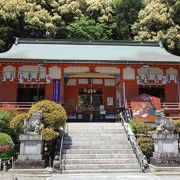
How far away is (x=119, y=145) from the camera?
14281 millimetres

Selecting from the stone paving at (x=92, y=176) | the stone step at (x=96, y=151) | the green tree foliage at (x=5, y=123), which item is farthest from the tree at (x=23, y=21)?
the stone paving at (x=92, y=176)

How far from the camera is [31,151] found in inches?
486

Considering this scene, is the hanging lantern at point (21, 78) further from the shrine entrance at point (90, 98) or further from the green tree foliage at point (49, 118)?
the green tree foliage at point (49, 118)

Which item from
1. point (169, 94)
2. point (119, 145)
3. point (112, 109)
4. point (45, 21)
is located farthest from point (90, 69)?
point (45, 21)

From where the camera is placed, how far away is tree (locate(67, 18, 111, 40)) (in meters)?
36.9

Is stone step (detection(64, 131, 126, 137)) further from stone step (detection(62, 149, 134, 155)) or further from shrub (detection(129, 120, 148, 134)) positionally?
stone step (detection(62, 149, 134, 155))

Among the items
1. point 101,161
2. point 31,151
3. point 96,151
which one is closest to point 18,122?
point 31,151

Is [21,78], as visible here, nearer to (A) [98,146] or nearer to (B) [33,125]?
(B) [33,125]

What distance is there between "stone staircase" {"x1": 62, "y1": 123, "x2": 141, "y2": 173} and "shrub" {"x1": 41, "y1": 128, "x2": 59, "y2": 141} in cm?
83

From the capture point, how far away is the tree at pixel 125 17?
38.8 m

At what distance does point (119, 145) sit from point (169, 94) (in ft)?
26.5

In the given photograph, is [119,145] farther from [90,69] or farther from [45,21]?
[45,21]

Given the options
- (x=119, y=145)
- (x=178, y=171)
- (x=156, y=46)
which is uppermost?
(x=156, y=46)

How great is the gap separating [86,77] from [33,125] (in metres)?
10.9
